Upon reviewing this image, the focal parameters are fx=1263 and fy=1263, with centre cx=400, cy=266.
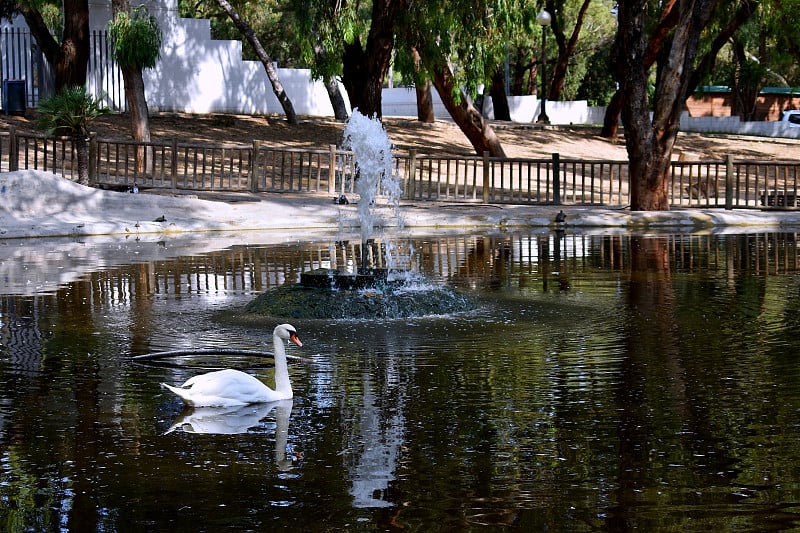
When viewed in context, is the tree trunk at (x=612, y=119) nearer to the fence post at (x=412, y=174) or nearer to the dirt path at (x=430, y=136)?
the dirt path at (x=430, y=136)

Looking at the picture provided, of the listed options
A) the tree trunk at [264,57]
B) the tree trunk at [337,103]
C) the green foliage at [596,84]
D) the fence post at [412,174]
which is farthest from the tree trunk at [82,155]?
the green foliage at [596,84]

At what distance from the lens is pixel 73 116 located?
28656 millimetres

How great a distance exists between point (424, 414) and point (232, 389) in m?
1.51

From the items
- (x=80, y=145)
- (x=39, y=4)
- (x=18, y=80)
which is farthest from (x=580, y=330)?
(x=18, y=80)

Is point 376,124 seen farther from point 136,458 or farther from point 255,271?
point 136,458

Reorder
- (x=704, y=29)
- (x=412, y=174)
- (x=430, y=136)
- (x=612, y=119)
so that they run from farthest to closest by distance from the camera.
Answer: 1. (x=612, y=119)
2. (x=430, y=136)
3. (x=704, y=29)
4. (x=412, y=174)

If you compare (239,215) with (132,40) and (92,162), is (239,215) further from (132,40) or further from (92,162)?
(132,40)

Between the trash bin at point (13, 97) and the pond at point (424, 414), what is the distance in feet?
69.7

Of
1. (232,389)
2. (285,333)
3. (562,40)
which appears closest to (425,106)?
(562,40)

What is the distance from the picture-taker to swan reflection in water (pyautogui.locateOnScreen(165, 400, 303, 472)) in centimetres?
925

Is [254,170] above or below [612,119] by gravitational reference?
below

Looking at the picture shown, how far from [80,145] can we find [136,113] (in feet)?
15.3

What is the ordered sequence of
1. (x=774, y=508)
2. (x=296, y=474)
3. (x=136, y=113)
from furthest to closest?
(x=136, y=113)
(x=296, y=474)
(x=774, y=508)

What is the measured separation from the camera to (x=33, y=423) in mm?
9430
